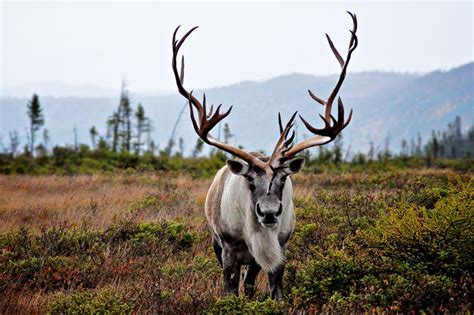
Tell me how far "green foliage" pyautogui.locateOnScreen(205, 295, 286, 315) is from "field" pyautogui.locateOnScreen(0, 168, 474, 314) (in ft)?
0.04

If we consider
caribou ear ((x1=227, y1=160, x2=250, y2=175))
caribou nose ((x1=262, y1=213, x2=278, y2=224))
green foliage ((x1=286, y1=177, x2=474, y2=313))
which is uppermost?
caribou ear ((x1=227, y1=160, x2=250, y2=175))

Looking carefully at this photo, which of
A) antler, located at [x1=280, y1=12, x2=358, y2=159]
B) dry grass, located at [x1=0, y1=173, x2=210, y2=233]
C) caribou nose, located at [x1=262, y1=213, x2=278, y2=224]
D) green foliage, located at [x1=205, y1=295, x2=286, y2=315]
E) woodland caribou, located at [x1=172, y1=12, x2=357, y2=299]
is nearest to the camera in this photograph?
green foliage, located at [x1=205, y1=295, x2=286, y2=315]

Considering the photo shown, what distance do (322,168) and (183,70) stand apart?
535 inches

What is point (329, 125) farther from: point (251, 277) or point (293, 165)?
point (251, 277)

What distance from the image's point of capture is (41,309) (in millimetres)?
5102

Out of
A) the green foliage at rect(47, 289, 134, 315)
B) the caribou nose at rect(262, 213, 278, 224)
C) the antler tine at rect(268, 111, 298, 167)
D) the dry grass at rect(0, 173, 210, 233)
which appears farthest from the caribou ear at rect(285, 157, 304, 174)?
the dry grass at rect(0, 173, 210, 233)

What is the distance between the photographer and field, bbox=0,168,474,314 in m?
4.66

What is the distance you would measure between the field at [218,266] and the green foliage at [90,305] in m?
0.01

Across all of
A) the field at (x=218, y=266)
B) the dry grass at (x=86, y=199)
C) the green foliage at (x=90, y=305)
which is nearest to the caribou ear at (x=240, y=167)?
the field at (x=218, y=266)

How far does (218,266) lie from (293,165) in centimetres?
216

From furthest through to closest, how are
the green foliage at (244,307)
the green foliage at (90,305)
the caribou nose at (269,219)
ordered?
1. the caribou nose at (269,219)
2. the green foliage at (90,305)
3. the green foliage at (244,307)

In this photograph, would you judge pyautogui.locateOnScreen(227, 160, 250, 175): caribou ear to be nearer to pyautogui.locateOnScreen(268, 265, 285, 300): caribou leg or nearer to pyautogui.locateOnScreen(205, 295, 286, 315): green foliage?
pyautogui.locateOnScreen(268, 265, 285, 300): caribou leg

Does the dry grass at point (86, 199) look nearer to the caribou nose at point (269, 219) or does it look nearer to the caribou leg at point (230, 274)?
the caribou leg at point (230, 274)

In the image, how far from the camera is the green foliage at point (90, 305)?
463 centimetres
